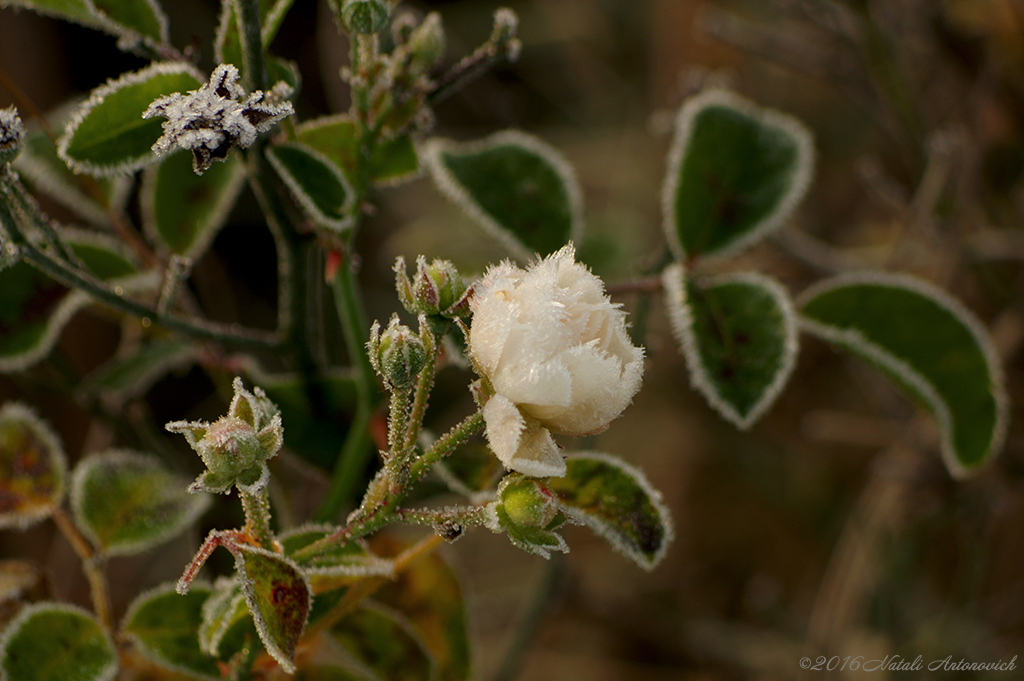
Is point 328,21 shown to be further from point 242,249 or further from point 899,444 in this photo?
point 899,444

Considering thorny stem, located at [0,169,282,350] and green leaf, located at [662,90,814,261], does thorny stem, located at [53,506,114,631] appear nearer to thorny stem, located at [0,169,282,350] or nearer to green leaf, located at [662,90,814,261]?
thorny stem, located at [0,169,282,350]

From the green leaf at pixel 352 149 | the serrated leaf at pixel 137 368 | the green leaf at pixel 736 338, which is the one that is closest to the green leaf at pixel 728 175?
the green leaf at pixel 736 338

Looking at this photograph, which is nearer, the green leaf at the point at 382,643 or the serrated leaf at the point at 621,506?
the serrated leaf at the point at 621,506

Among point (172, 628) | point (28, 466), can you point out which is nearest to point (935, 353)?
point (172, 628)

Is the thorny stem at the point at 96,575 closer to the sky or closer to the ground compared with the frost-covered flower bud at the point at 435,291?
closer to the ground

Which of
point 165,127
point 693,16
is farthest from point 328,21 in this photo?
point 165,127

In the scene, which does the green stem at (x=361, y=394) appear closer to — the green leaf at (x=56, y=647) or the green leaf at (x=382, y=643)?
the green leaf at (x=382, y=643)
